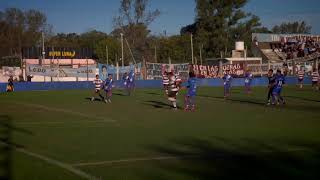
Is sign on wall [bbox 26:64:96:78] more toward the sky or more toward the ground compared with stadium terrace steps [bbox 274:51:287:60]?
more toward the ground

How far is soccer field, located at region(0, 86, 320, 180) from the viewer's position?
10523 millimetres

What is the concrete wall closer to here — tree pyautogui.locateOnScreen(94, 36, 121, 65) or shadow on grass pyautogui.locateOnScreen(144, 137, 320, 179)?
tree pyautogui.locateOnScreen(94, 36, 121, 65)

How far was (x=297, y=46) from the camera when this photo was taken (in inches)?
3558

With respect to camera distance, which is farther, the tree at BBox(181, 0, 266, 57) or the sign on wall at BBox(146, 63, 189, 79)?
the tree at BBox(181, 0, 266, 57)

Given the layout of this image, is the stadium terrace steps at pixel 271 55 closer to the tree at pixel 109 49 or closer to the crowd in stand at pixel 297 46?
the crowd in stand at pixel 297 46

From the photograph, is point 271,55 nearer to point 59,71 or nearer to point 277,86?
point 59,71

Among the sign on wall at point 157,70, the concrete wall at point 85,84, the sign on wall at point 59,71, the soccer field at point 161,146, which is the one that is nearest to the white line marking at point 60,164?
the soccer field at point 161,146

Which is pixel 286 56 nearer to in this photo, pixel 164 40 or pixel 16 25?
pixel 164 40

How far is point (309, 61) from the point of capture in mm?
78000

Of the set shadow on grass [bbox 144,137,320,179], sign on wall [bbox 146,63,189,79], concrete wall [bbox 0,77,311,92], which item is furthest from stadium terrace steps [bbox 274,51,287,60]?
shadow on grass [bbox 144,137,320,179]

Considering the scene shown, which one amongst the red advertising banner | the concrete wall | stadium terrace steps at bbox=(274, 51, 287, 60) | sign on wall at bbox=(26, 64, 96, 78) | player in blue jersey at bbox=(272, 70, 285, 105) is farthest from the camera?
stadium terrace steps at bbox=(274, 51, 287, 60)

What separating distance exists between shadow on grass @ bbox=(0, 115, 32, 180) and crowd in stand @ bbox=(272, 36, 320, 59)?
72622mm

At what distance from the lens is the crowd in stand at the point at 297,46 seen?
88938 mm

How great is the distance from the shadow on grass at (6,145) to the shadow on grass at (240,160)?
295 cm
